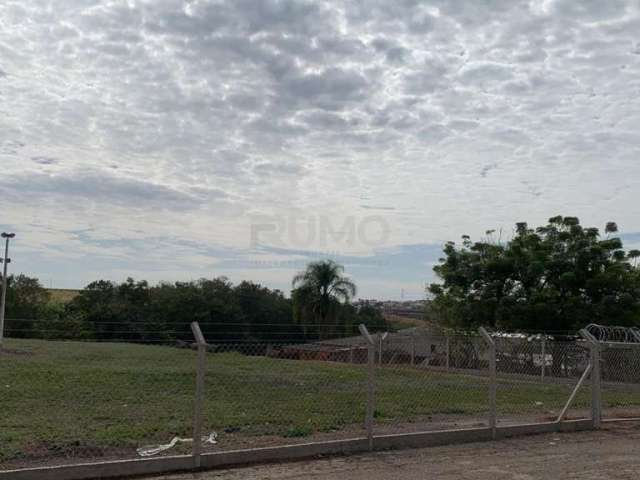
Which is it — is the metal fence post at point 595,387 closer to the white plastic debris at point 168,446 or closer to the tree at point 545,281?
the white plastic debris at point 168,446

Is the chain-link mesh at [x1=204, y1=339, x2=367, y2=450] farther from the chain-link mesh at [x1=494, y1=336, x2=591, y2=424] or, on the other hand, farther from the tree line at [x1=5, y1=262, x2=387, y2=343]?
the tree line at [x1=5, y1=262, x2=387, y2=343]

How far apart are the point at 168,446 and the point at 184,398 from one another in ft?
17.0

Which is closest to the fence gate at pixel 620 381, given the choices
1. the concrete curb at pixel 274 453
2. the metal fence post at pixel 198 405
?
the concrete curb at pixel 274 453

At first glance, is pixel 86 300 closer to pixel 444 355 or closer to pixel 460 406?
pixel 444 355

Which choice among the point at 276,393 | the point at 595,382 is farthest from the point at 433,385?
the point at 595,382

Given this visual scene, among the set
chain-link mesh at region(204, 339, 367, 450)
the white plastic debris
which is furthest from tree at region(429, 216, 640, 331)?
the white plastic debris

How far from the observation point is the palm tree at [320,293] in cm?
5044

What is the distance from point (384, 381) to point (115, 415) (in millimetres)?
8345

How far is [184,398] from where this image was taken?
13.1 m

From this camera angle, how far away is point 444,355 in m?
20.4

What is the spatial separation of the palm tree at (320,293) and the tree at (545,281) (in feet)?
73.5

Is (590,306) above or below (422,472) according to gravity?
above

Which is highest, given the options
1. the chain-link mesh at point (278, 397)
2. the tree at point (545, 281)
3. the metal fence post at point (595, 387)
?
the tree at point (545, 281)

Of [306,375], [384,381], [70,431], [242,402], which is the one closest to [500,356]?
[384,381]
